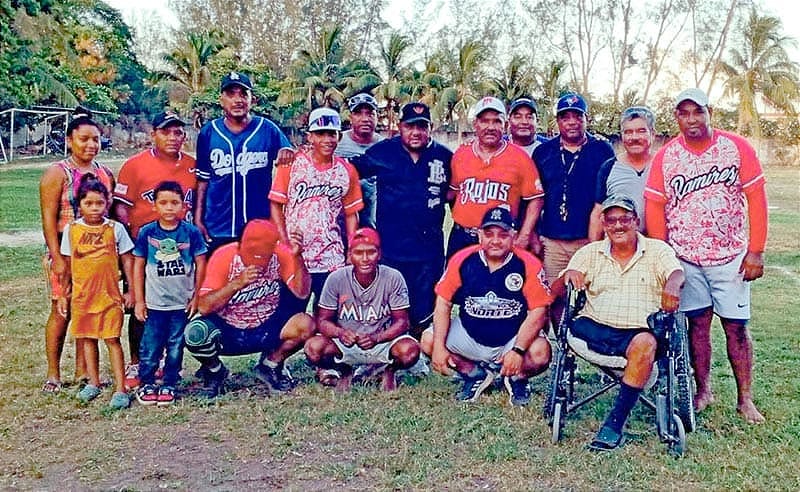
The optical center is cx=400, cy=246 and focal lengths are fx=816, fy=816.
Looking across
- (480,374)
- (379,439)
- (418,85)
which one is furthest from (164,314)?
(418,85)

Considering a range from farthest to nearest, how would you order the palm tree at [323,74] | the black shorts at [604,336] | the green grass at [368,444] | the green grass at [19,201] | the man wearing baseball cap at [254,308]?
1. the palm tree at [323,74]
2. the green grass at [19,201]
3. the man wearing baseball cap at [254,308]
4. the black shorts at [604,336]
5. the green grass at [368,444]

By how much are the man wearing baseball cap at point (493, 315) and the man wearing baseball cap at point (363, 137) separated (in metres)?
1.06

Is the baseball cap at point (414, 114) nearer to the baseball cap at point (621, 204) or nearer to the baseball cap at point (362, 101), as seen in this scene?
the baseball cap at point (362, 101)

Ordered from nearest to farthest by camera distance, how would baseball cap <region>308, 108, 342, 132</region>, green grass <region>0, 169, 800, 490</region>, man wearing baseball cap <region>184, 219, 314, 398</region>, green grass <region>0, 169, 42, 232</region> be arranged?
green grass <region>0, 169, 800, 490</region> < man wearing baseball cap <region>184, 219, 314, 398</region> < baseball cap <region>308, 108, 342, 132</region> < green grass <region>0, 169, 42, 232</region>

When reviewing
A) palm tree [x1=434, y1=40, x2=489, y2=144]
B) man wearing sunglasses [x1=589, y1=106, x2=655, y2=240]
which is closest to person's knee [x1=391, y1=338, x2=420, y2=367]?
man wearing sunglasses [x1=589, y1=106, x2=655, y2=240]

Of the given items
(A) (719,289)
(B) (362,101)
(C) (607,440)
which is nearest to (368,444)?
(C) (607,440)

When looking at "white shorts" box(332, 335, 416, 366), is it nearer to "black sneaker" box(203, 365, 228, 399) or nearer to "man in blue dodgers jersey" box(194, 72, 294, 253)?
"black sneaker" box(203, 365, 228, 399)

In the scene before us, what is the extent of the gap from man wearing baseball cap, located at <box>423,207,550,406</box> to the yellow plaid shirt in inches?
18.0

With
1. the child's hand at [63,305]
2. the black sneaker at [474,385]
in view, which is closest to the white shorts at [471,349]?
the black sneaker at [474,385]

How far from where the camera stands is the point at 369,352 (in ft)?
18.0

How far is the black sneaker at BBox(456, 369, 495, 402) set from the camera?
5352mm

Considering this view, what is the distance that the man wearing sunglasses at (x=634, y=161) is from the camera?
198 inches

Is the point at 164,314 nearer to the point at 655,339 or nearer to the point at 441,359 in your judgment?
the point at 441,359

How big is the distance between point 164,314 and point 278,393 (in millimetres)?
915
